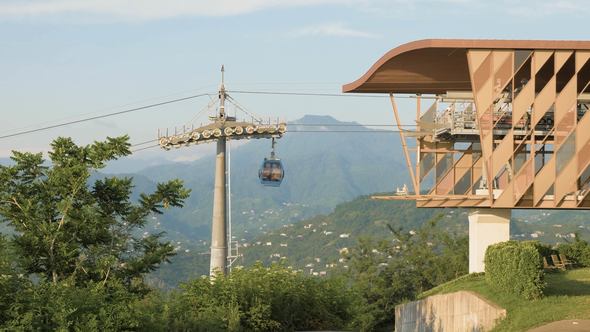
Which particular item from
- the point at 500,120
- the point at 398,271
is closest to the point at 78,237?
the point at 500,120

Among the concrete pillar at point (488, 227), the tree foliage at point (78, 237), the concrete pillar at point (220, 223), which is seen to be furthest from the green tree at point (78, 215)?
the concrete pillar at point (220, 223)

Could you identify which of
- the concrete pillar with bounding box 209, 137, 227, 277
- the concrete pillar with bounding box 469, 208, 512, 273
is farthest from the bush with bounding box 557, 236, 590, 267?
the concrete pillar with bounding box 209, 137, 227, 277

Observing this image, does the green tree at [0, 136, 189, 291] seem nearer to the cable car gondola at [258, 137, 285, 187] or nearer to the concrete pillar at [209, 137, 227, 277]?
the concrete pillar at [209, 137, 227, 277]

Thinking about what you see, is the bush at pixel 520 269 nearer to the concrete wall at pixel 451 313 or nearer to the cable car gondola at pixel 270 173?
the concrete wall at pixel 451 313

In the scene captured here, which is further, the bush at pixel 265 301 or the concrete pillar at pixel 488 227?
the concrete pillar at pixel 488 227

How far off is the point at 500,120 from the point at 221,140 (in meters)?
38.6

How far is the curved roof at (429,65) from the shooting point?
40062mm

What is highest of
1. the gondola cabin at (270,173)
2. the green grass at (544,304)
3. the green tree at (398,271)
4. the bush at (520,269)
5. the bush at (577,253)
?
the gondola cabin at (270,173)

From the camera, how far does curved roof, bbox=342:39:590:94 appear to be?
40062 millimetres

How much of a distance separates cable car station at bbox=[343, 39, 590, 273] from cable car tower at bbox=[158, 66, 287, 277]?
91.0 feet

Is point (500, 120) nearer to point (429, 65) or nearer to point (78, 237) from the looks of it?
point (429, 65)

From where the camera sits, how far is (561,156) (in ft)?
134

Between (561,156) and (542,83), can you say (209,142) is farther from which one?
(561,156)

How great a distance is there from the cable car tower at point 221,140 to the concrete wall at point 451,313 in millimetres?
30308
